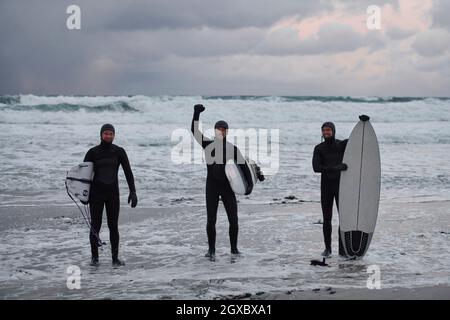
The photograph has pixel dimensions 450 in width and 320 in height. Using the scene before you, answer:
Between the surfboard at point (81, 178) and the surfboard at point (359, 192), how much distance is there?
3.03 meters

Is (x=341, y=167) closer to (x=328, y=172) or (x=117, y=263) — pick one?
(x=328, y=172)

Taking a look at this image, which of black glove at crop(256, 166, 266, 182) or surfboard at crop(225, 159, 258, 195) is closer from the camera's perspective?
surfboard at crop(225, 159, 258, 195)

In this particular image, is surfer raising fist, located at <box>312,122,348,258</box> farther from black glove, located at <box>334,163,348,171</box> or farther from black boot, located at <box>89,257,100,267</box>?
black boot, located at <box>89,257,100,267</box>

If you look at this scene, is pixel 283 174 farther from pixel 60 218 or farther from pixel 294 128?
pixel 294 128

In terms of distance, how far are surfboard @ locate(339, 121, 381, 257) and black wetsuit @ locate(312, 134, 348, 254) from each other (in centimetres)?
8

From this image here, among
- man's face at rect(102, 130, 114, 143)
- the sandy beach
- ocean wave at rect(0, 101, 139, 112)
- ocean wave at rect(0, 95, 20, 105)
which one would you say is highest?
ocean wave at rect(0, 95, 20, 105)

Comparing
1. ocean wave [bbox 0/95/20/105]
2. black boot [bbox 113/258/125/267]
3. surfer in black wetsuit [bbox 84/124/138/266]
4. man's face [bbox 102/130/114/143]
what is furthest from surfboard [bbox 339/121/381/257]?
ocean wave [bbox 0/95/20/105]

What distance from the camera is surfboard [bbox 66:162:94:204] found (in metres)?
6.76

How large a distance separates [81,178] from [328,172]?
2.98 meters

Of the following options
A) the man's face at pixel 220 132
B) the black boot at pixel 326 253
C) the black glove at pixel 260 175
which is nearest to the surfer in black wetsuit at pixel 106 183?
the man's face at pixel 220 132

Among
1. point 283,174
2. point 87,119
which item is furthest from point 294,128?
point 283,174

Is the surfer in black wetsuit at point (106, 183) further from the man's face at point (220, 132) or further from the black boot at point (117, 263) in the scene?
the man's face at point (220, 132)

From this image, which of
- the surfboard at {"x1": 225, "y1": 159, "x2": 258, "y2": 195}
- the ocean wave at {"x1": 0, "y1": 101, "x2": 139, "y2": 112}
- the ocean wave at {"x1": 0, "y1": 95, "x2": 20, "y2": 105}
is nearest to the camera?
the surfboard at {"x1": 225, "y1": 159, "x2": 258, "y2": 195}

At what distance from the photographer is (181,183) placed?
13625mm
